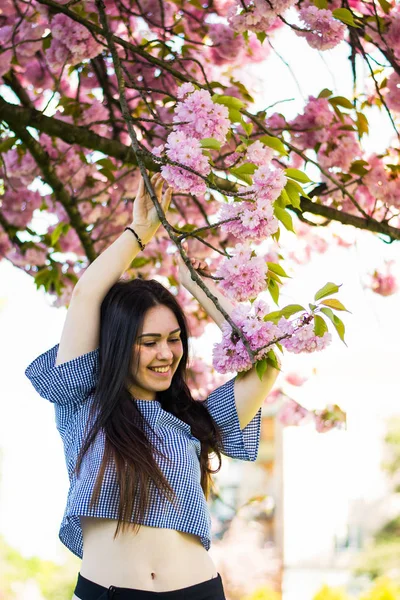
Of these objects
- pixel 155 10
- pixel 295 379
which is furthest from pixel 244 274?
pixel 295 379

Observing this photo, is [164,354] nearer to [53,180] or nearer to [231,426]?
[231,426]

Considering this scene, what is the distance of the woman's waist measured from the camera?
5.19 ft

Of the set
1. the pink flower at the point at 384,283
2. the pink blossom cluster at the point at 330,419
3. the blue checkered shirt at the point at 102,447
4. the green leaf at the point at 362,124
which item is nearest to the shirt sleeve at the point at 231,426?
the blue checkered shirt at the point at 102,447

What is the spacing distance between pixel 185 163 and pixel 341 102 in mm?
1229

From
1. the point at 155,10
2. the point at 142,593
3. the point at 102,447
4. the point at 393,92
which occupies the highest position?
the point at 155,10

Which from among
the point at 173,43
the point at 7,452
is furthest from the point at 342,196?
the point at 7,452

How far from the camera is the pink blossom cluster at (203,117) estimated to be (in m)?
1.52

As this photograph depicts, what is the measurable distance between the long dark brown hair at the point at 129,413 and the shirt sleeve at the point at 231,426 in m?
0.02

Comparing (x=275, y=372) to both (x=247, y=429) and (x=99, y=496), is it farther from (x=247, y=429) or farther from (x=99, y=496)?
(x=99, y=496)

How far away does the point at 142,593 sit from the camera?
5.12 feet

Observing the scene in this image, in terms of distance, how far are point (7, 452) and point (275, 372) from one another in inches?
342

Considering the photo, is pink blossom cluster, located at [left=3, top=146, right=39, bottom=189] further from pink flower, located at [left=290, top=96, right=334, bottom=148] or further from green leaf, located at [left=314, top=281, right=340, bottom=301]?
green leaf, located at [left=314, top=281, right=340, bottom=301]

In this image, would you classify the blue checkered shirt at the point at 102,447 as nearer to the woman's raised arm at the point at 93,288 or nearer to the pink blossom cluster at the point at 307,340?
the woman's raised arm at the point at 93,288

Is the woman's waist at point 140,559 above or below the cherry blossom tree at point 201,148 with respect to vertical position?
below
